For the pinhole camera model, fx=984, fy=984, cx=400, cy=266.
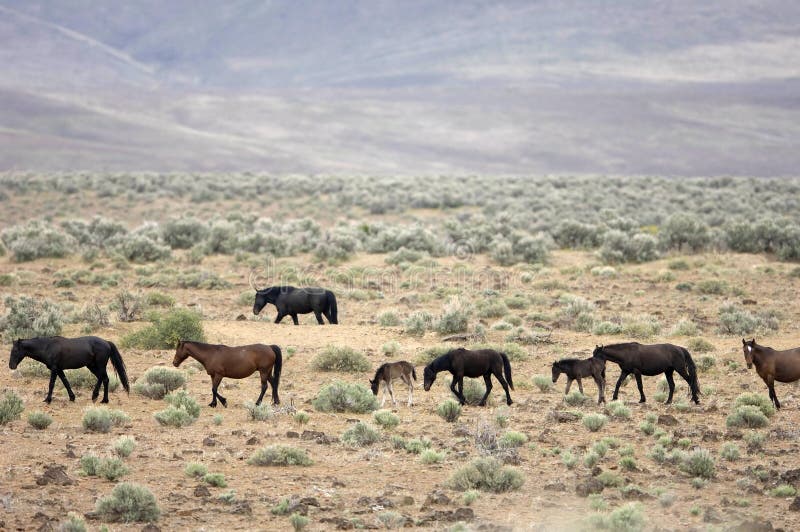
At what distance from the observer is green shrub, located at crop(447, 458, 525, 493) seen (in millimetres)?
10086

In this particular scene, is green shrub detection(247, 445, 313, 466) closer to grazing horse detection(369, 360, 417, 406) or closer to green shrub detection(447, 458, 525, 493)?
green shrub detection(447, 458, 525, 493)

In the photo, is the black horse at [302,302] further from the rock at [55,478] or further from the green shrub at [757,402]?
the rock at [55,478]

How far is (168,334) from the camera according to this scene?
17.4m

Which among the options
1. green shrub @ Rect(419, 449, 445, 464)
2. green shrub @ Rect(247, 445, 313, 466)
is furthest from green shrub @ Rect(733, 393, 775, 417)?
green shrub @ Rect(247, 445, 313, 466)

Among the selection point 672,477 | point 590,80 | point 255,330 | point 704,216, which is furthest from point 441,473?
point 590,80

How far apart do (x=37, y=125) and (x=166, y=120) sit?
62.0ft

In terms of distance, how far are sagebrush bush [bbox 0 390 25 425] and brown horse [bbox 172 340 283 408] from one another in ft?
7.00

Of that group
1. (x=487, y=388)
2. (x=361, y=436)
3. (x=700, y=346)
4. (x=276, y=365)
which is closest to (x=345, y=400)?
(x=276, y=365)

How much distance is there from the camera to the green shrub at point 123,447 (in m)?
10.8

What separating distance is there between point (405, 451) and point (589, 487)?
2.37 meters

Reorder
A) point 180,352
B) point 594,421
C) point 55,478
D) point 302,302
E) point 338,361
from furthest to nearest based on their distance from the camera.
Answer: point 302,302 < point 338,361 < point 180,352 < point 594,421 < point 55,478

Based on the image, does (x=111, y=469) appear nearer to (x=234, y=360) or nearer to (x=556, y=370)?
(x=234, y=360)

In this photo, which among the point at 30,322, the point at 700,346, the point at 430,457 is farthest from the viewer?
the point at 30,322

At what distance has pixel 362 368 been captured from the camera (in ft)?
52.5
